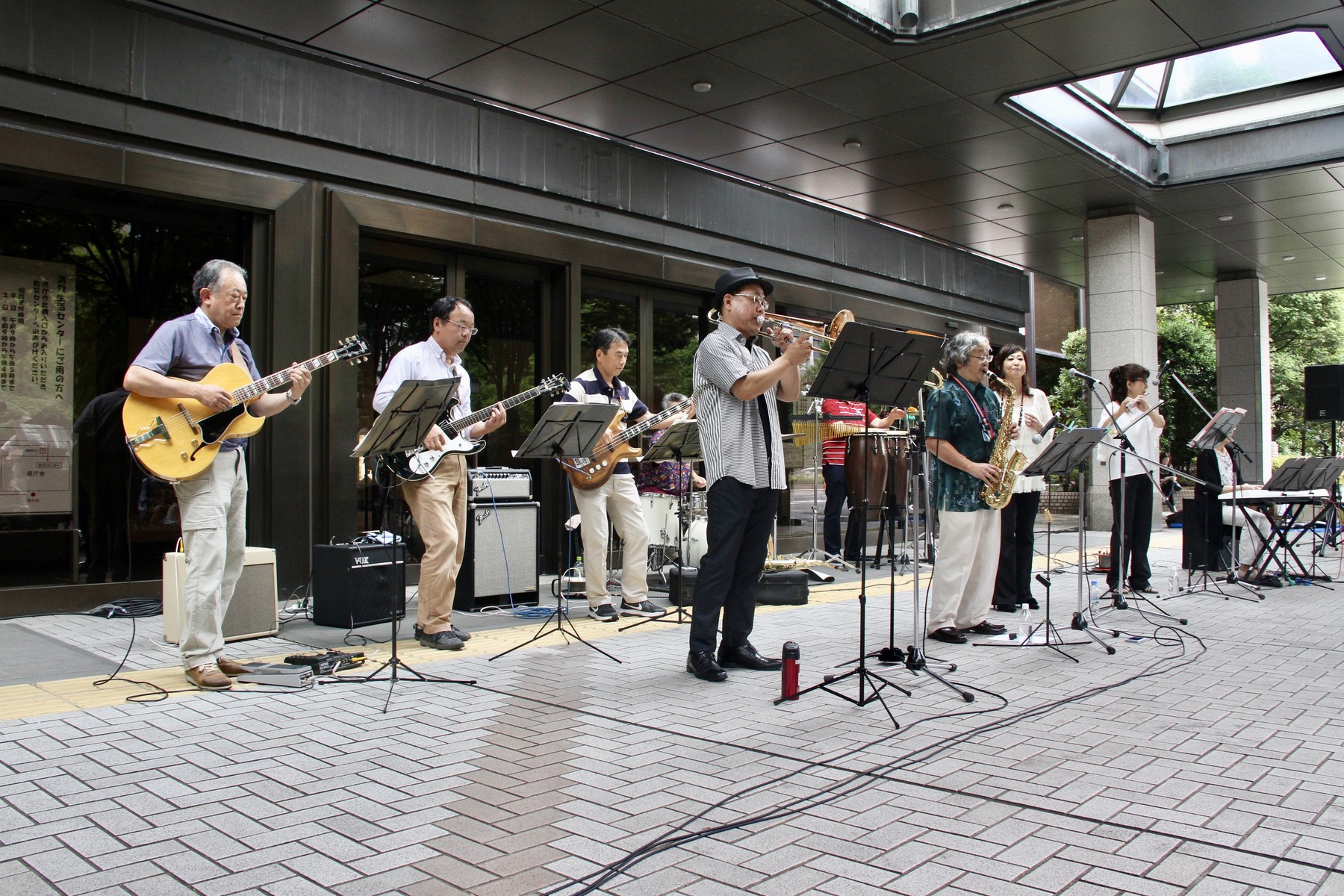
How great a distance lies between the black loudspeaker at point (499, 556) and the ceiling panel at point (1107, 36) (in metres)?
6.02

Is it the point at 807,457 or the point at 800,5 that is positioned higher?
the point at 800,5

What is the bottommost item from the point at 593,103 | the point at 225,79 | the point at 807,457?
the point at 807,457

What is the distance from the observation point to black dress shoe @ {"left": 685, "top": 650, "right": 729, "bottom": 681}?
524 centimetres

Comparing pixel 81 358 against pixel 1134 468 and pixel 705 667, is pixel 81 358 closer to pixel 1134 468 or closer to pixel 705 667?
pixel 705 667

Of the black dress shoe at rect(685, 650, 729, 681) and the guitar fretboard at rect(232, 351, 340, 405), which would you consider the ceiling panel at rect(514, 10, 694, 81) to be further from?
the black dress shoe at rect(685, 650, 729, 681)

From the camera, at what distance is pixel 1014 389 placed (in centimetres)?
771

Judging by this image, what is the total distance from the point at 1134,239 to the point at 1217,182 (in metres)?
1.44

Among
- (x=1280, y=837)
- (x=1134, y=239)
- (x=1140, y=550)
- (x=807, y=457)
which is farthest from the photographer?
(x=1134, y=239)

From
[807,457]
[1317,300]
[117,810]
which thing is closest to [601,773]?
[117,810]

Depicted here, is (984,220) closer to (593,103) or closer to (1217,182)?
(1217,182)

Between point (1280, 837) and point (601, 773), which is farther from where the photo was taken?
point (601, 773)

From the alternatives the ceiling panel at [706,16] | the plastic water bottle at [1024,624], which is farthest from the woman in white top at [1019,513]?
the ceiling panel at [706,16]

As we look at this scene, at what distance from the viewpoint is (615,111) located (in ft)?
33.9

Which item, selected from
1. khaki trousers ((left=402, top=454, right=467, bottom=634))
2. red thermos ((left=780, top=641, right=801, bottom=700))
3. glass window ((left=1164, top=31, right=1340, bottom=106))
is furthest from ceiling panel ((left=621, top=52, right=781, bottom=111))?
red thermos ((left=780, top=641, right=801, bottom=700))
